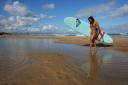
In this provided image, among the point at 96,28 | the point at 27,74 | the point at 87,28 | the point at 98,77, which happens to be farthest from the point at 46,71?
the point at 87,28

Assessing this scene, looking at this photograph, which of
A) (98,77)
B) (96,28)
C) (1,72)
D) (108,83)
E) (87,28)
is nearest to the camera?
(108,83)

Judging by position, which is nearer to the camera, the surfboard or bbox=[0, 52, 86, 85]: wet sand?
bbox=[0, 52, 86, 85]: wet sand

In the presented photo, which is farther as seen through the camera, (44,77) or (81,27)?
(81,27)

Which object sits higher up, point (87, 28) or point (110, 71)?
point (87, 28)

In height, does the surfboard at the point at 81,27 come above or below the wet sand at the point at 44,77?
above

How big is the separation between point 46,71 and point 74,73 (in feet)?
2.86

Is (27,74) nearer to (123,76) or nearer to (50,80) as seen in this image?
(50,80)

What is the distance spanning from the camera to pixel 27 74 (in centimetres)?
530

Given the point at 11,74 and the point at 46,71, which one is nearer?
the point at 11,74

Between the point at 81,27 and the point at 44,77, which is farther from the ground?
the point at 81,27

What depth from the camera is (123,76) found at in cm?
516

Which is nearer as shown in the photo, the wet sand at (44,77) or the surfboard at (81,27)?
the wet sand at (44,77)

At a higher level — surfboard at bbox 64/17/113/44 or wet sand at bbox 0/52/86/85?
surfboard at bbox 64/17/113/44

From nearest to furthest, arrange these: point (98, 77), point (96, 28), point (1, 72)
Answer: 1. point (98, 77)
2. point (1, 72)
3. point (96, 28)
